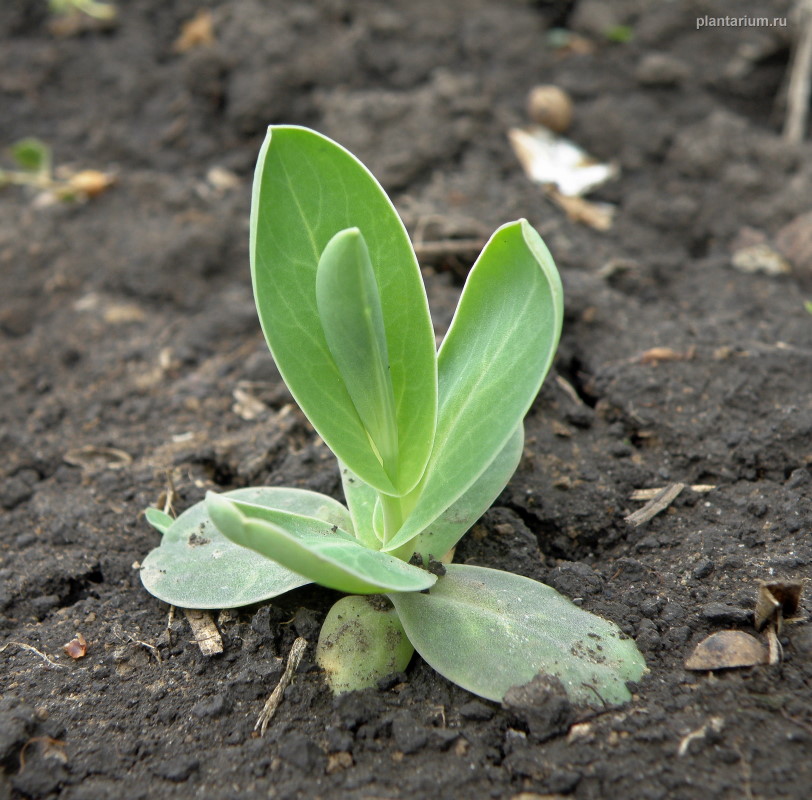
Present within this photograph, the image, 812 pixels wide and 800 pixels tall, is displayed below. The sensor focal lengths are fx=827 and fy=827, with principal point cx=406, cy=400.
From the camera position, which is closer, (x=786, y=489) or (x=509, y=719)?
(x=509, y=719)

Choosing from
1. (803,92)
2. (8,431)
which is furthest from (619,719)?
(803,92)

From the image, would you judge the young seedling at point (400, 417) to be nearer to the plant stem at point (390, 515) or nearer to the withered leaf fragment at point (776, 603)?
the plant stem at point (390, 515)

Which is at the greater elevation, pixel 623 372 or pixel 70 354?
pixel 623 372

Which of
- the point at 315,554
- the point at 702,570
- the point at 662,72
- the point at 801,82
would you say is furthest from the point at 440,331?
the point at 801,82

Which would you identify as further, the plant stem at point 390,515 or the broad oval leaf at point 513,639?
the plant stem at point 390,515

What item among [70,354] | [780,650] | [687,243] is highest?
[780,650]

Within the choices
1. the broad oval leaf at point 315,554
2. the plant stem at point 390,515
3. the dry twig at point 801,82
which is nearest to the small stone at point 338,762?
the broad oval leaf at point 315,554

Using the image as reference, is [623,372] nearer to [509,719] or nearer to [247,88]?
[509,719]
